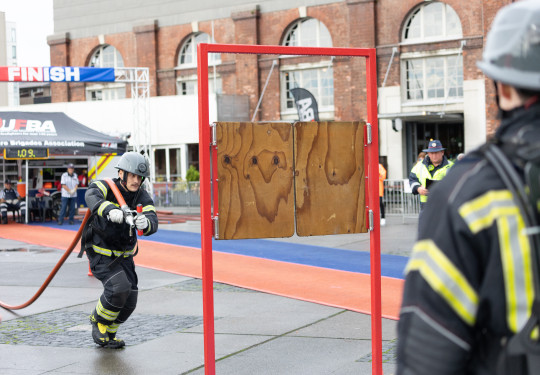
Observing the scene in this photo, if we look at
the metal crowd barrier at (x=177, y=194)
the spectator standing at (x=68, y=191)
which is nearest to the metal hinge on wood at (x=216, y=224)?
the spectator standing at (x=68, y=191)

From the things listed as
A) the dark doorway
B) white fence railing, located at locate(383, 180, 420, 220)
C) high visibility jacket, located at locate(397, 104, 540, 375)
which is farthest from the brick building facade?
high visibility jacket, located at locate(397, 104, 540, 375)

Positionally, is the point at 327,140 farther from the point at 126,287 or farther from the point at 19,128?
the point at 19,128

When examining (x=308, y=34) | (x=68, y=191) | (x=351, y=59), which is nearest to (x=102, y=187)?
(x=68, y=191)

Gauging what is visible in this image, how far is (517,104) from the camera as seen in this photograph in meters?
1.91

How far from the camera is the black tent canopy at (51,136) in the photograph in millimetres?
20250

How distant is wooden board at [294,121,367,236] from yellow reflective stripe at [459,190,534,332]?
352 centimetres

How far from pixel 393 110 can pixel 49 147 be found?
15152mm

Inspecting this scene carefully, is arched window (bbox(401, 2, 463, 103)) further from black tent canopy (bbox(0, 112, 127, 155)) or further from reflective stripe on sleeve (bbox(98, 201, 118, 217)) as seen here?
reflective stripe on sleeve (bbox(98, 201, 118, 217))

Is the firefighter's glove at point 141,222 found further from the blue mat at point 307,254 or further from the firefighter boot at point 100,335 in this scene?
the blue mat at point 307,254

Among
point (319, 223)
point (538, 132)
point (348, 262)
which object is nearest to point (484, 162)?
point (538, 132)

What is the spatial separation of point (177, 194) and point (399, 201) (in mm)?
9540

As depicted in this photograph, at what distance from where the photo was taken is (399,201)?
20312 millimetres

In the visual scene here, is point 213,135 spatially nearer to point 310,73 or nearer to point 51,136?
point 51,136

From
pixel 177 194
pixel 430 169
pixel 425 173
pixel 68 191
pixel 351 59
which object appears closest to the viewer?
pixel 425 173
